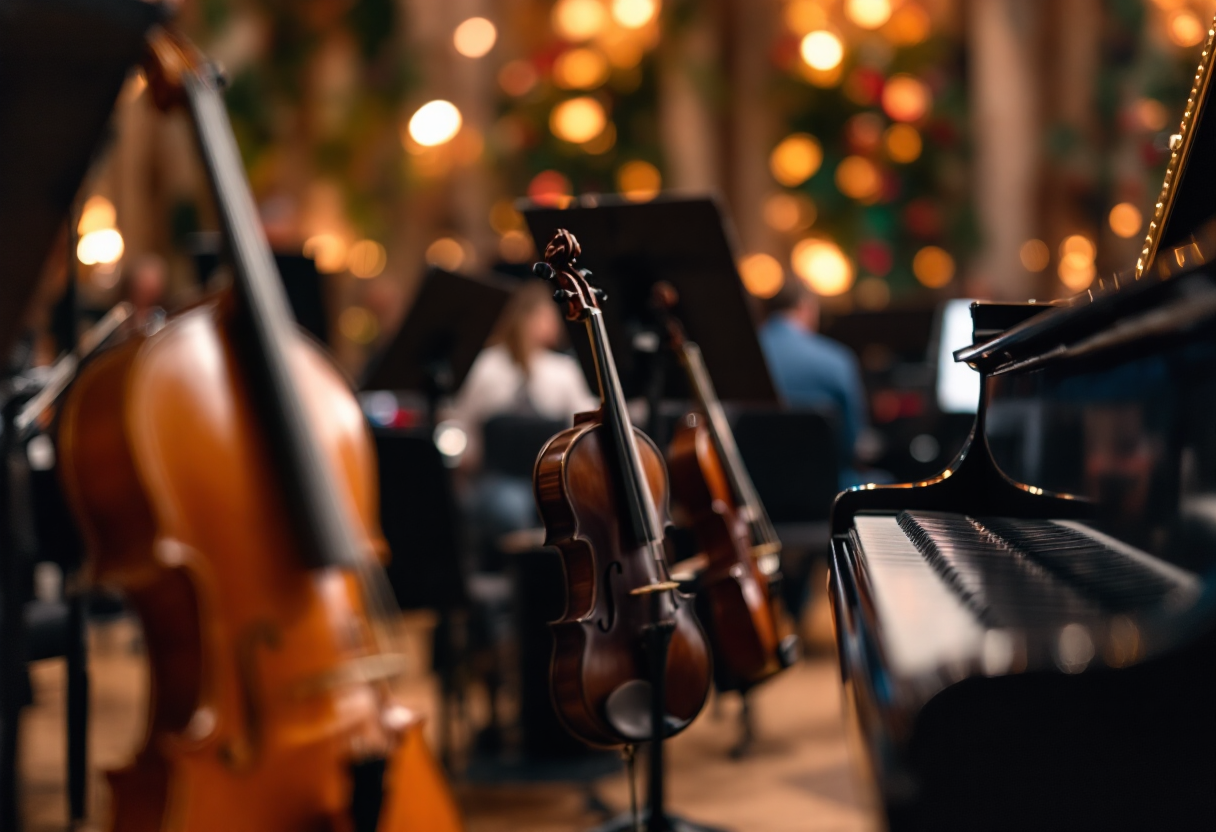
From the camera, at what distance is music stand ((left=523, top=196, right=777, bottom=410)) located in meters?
2.35

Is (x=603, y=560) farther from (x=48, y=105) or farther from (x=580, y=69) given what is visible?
(x=580, y=69)

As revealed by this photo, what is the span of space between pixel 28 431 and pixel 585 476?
1.09 m

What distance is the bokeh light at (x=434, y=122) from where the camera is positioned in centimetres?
673

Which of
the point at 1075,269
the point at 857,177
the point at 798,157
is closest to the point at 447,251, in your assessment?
the point at 798,157

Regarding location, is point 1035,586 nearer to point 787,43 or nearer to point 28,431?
point 28,431

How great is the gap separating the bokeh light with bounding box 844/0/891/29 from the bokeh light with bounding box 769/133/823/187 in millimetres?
921

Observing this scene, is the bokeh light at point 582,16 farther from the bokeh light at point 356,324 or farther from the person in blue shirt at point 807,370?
the person in blue shirt at point 807,370

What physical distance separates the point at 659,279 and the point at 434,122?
4.71m

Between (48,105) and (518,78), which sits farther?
(518,78)

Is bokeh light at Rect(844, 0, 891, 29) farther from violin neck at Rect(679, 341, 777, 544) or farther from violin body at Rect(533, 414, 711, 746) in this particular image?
violin body at Rect(533, 414, 711, 746)

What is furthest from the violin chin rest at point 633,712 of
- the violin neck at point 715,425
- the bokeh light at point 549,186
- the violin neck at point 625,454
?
the bokeh light at point 549,186

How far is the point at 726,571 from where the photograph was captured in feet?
7.59

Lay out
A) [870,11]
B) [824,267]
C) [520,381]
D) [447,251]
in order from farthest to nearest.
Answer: [447,251] → [824,267] → [870,11] → [520,381]

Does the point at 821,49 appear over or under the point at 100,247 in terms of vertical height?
over
